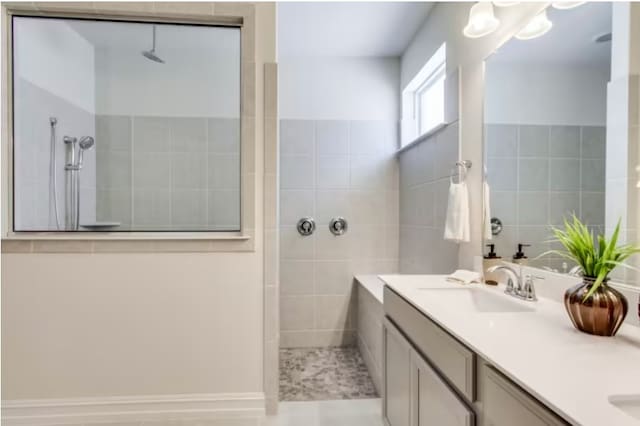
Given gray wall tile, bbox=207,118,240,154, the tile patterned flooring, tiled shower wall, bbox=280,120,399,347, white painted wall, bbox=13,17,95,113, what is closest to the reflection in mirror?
the tile patterned flooring

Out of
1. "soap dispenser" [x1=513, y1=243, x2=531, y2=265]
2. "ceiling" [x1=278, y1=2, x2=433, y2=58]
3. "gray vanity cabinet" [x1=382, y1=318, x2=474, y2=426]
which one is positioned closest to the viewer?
"gray vanity cabinet" [x1=382, y1=318, x2=474, y2=426]

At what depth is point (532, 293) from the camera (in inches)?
56.4

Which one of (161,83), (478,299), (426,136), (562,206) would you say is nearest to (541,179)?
(562,206)

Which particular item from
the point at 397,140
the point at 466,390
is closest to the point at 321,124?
the point at 397,140

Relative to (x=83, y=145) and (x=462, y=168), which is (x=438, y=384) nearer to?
(x=462, y=168)

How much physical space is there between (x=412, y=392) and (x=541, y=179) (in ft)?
3.34

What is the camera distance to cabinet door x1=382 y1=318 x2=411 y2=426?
152cm

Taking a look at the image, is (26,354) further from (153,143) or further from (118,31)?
(118,31)

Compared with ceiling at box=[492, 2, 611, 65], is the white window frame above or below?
above

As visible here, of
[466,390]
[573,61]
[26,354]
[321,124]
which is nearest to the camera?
[466,390]

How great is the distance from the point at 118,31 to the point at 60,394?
82.4 inches

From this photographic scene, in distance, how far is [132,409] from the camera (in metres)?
2.01

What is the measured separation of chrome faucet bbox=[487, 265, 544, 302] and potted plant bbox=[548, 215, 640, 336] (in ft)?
1.19

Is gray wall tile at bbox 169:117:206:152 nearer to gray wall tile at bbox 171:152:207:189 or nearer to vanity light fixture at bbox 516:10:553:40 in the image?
gray wall tile at bbox 171:152:207:189
